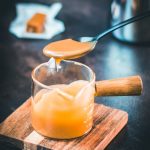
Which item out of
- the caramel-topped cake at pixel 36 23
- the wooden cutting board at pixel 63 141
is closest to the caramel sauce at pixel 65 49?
the wooden cutting board at pixel 63 141

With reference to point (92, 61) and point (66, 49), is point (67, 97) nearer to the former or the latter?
point (66, 49)

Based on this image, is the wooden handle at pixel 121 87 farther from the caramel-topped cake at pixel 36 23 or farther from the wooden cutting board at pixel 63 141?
the caramel-topped cake at pixel 36 23

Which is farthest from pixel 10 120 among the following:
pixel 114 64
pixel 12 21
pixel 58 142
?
pixel 12 21

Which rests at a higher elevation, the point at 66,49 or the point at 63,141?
the point at 66,49

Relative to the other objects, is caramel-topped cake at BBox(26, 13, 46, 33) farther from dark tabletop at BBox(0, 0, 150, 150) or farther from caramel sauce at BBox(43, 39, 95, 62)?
caramel sauce at BBox(43, 39, 95, 62)

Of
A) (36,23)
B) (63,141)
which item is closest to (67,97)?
(63,141)

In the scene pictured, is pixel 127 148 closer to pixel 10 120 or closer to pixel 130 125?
pixel 130 125
